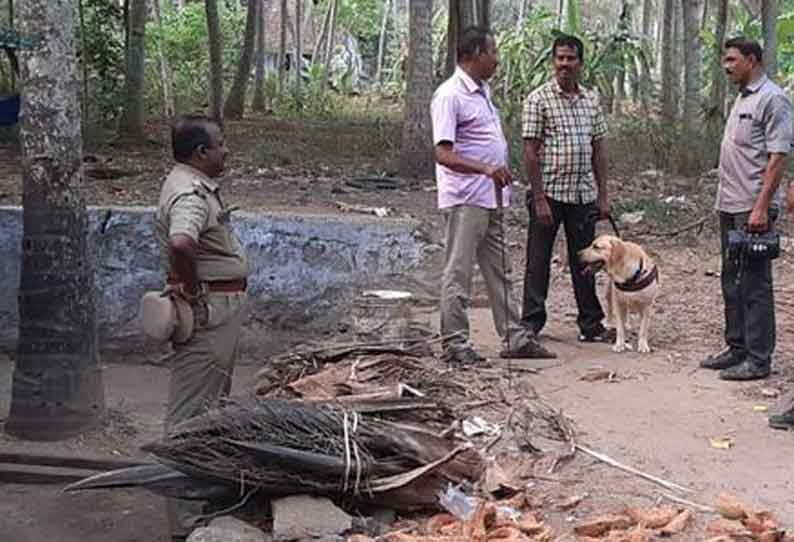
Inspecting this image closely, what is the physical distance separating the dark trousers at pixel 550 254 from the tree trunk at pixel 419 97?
698 centimetres

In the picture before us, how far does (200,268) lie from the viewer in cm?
561

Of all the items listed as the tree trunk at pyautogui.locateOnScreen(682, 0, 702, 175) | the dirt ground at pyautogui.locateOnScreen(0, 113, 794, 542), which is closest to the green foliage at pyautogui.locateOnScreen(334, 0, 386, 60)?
the tree trunk at pyautogui.locateOnScreen(682, 0, 702, 175)

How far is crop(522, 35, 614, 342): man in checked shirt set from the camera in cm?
742

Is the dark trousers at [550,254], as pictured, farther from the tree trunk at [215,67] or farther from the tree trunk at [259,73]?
the tree trunk at [259,73]

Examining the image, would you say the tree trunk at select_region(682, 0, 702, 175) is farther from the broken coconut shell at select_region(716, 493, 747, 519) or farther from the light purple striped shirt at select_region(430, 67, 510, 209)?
the broken coconut shell at select_region(716, 493, 747, 519)

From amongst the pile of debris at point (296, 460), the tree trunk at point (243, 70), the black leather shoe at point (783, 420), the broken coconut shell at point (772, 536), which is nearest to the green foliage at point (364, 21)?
the tree trunk at point (243, 70)

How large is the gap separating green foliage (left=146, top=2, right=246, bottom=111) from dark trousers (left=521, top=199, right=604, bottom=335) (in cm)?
1880

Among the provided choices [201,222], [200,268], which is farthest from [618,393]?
[201,222]

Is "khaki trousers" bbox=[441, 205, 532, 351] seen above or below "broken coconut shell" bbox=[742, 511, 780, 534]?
above

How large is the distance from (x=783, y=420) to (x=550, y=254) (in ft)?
6.95

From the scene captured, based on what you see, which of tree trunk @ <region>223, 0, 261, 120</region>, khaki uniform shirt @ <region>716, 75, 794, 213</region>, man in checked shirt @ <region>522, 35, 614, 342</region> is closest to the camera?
khaki uniform shirt @ <region>716, 75, 794, 213</region>

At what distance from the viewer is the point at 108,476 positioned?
520 cm

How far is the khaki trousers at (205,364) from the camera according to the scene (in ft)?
18.7

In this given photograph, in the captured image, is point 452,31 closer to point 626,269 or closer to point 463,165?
point 626,269
